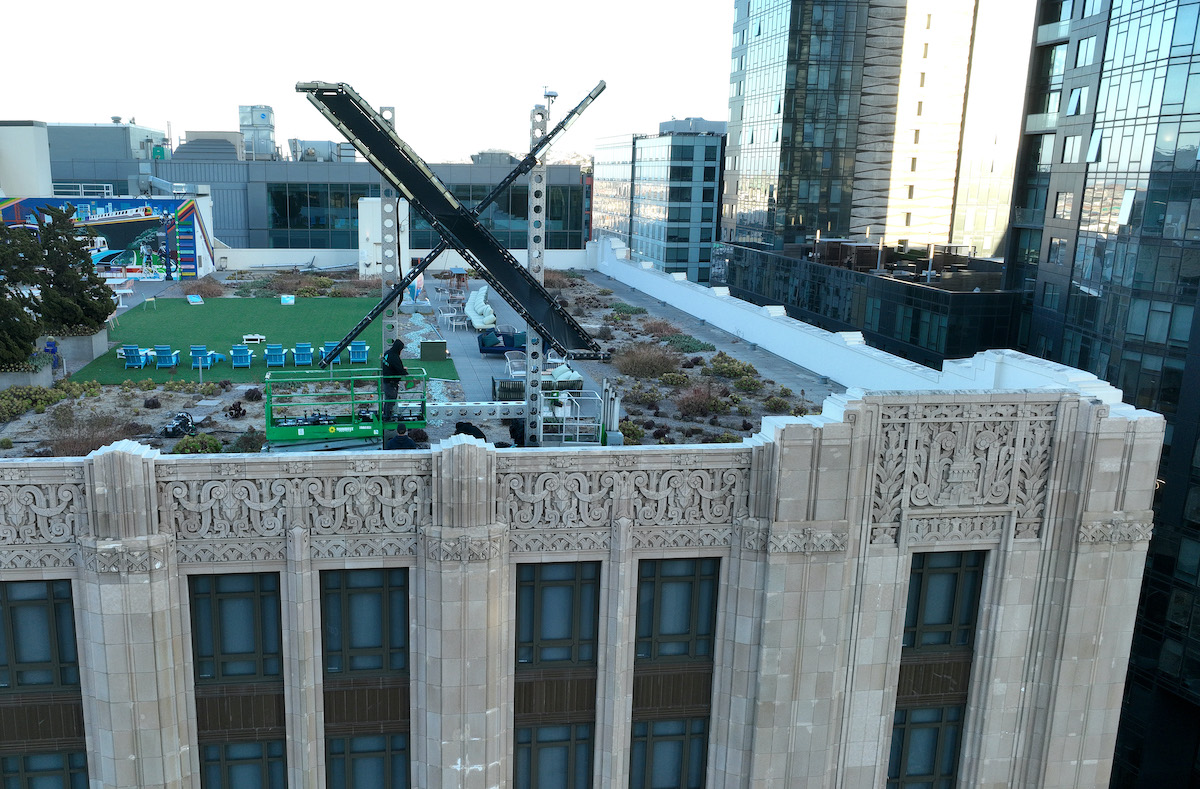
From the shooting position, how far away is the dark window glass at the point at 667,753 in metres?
16.6

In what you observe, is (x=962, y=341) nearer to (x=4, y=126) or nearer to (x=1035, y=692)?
(x=1035, y=692)

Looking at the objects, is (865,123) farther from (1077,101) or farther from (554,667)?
(554,667)

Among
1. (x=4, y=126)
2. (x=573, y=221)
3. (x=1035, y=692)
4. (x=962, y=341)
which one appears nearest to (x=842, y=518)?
(x=1035, y=692)

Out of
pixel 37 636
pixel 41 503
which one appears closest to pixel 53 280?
pixel 37 636

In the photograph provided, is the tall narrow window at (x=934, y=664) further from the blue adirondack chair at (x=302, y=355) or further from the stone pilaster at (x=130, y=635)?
the blue adirondack chair at (x=302, y=355)

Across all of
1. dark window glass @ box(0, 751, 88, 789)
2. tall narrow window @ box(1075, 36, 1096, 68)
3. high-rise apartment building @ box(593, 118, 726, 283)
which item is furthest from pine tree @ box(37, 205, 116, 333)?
high-rise apartment building @ box(593, 118, 726, 283)

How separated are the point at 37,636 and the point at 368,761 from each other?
19.0ft

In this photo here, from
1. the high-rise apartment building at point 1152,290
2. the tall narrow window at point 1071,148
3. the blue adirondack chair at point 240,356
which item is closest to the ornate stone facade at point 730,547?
the high-rise apartment building at point 1152,290

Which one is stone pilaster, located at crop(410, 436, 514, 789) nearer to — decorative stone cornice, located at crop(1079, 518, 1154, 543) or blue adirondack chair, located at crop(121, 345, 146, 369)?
decorative stone cornice, located at crop(1079, 518, 1154, 543)

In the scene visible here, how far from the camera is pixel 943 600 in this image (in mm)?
16984

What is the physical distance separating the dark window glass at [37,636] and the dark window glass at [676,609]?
9.42 m

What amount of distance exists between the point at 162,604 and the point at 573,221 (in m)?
80.4

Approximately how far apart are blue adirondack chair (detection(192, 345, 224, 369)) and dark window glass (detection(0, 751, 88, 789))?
62.7 ft

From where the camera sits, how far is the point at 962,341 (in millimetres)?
49656
